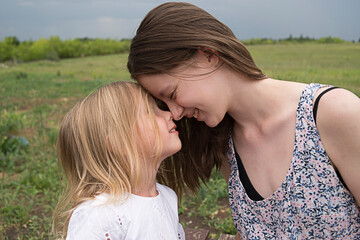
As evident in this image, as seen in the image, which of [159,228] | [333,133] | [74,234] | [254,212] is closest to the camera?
[74,234]

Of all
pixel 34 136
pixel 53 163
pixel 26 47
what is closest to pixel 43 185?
pixel 53 163

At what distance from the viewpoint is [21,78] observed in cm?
1458

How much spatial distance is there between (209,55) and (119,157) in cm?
58

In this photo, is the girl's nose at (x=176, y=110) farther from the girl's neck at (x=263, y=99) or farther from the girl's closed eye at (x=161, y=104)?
the girl's neck at (x=263, y=99)

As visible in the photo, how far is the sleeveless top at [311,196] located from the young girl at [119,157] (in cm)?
51

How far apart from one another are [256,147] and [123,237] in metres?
0.77

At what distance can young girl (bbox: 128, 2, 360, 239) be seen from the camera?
1487 millimetres

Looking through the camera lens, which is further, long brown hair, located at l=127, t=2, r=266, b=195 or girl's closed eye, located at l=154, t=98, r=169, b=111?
girl's closed eye, located at l=154, t=98, r=169, b=111

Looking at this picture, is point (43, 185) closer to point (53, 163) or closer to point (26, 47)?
point (53, 163)

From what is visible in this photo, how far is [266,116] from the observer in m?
1.73

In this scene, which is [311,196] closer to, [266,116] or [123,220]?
[266,116]

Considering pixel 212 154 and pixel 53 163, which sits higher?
pixel 212 154

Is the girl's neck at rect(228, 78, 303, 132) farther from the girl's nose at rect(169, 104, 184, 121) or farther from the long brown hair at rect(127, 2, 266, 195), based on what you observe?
the girl's nose at rect(169, 104, 184, 121)

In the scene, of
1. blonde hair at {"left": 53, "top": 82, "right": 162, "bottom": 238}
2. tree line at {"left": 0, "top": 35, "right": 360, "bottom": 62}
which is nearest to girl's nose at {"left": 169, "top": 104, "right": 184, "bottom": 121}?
blonde hair at {"left": 53, "top": 82, "right": 162, "bottom": 238}
